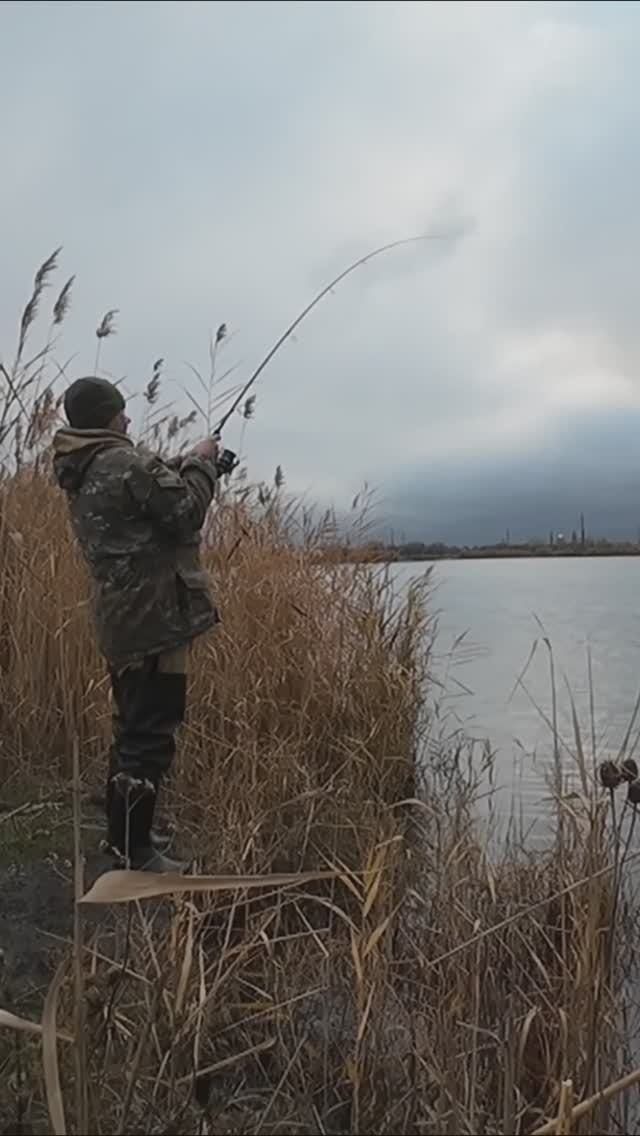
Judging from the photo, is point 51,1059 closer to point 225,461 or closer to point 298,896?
point 298,896

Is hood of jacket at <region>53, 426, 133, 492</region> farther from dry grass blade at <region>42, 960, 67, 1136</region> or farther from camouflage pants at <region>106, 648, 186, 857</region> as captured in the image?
dry grass blade at <region>42, 960, 67, 1136</region>

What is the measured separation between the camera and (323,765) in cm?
467

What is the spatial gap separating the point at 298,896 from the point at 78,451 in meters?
1.57

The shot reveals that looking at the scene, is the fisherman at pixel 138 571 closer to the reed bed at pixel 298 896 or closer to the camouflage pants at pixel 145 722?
the camouflage pants at pixel 145 722

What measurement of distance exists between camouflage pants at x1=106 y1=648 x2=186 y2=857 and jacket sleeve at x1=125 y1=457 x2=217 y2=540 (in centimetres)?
40

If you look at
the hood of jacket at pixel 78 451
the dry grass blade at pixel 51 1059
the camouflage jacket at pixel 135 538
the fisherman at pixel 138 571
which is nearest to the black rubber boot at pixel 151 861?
the fisherman at pixel 138 571

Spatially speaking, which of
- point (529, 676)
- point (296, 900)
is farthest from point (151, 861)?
point (529, 676)

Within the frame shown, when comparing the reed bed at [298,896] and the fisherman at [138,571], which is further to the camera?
the fisherman at [138,571]

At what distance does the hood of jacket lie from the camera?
3.53 m

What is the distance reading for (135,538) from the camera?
11.5 ft

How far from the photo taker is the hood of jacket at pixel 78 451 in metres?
3.53

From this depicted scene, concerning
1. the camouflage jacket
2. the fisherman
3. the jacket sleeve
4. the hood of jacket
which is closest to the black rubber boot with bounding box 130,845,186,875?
the fisherman

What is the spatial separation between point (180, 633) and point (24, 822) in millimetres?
1010

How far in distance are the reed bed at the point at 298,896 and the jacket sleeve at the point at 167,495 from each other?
0.88 metres
